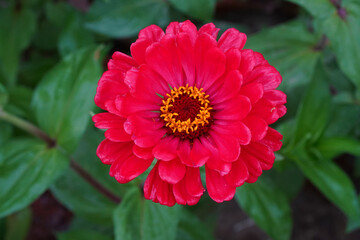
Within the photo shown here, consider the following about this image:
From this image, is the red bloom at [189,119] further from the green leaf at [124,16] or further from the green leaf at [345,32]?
the green leaf at [124,16]

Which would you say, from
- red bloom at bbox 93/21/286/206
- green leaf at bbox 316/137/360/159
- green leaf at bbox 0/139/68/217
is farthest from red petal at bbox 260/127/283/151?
green leaf at bbox 0/139/68/217

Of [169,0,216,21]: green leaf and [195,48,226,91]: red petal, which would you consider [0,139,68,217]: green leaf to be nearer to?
[195,48,226,91]: red petal

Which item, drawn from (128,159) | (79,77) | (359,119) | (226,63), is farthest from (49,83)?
(359,119)

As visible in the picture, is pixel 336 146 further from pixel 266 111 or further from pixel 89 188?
pixel 89 188

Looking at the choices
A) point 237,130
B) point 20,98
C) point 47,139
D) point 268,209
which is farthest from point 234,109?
point 20,98

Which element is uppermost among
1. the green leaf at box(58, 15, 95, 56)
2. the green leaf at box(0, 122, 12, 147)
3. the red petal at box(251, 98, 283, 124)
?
the red petal at box(251, 98, 283, 124)

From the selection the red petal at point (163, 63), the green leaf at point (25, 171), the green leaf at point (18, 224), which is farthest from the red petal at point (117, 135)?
the green leaf at point (18, 224)
